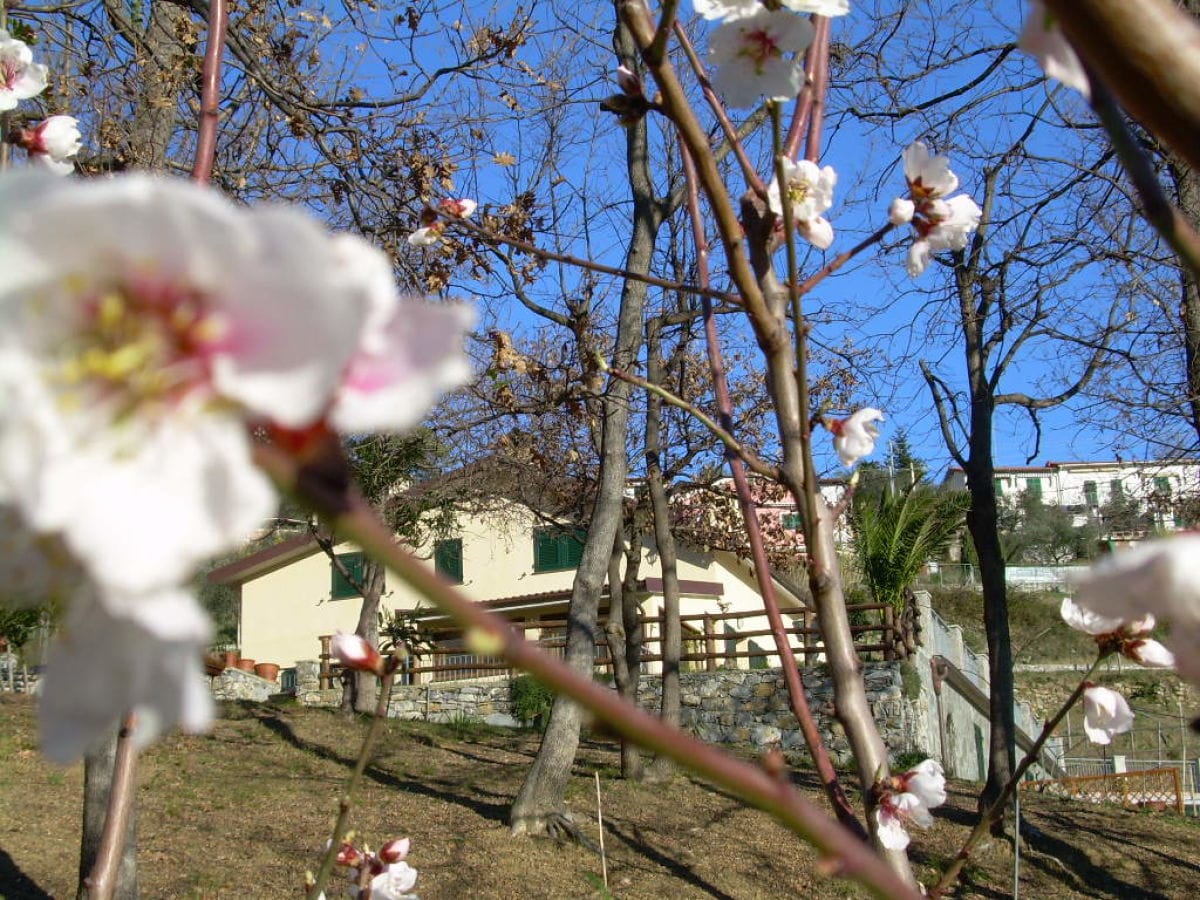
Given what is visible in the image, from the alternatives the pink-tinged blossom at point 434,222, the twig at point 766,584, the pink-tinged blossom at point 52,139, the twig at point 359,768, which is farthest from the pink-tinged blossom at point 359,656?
the pink-tinged blossom at point 434,222

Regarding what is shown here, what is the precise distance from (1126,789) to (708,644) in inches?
231

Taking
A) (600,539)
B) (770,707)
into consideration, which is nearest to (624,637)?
(770,707)

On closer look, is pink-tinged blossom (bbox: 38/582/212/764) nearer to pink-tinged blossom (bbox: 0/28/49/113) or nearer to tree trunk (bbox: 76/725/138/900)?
pink-tinged blossom (bbox: 0/28/49/113)

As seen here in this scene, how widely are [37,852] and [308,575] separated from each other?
16456 mm

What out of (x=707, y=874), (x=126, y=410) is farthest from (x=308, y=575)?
(x=126, y=410)

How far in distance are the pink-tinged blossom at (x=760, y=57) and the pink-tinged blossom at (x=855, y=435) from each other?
1.94ft

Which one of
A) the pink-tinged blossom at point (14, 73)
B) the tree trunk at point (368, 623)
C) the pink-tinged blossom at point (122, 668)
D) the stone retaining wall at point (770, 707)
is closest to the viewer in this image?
the pink-tinged blossom at point (122, 668)

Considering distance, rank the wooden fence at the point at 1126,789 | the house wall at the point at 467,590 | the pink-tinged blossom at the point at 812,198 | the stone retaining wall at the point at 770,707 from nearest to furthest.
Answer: the pink-tinged blossom at the point at 812,198, the wooden fence at the point at 1126,789, the stone retaining wall at the point at 770,707, the house wall at the point at 467,590

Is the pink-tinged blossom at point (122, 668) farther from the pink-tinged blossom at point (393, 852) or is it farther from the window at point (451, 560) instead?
the window at point (451, 560)

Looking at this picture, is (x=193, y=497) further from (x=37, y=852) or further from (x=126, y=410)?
(x=37, y=852)

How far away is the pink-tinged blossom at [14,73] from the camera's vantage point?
180 centimetres

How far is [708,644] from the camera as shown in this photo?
51.5 feet

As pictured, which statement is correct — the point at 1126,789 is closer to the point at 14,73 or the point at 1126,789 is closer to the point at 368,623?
the point at 368,623

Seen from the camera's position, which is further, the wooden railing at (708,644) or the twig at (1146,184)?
the wooden railing at (708,644)
